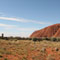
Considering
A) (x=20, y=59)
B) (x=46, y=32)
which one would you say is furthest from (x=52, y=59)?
(x=46, y=32)

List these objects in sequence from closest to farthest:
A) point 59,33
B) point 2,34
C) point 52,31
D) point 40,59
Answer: point 40,59
point 2,34
point 59,33
point 52,31

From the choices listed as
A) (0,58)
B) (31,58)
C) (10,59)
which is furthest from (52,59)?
(0,58)

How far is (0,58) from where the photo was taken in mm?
12680

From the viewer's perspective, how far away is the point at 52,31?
97.6m

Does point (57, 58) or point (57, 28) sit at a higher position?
point (57, 28)

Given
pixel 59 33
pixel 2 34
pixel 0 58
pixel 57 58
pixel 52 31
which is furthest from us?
pixel 52 31

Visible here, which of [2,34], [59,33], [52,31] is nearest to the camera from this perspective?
[2,34]

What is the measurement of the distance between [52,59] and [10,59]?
15.2 ft

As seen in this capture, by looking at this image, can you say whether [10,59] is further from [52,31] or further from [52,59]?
[52,31]

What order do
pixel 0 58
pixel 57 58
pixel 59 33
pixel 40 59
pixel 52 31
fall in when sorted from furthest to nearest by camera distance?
pixel 52 31 → pixel 59 33 → pixel 57 58 → pixel 40 59 → pixel 0 58

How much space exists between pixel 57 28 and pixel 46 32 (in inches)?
361

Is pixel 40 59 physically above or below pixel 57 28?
below

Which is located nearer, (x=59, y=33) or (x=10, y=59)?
(x=10, y=59)

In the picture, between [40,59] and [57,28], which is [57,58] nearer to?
[40,59]
